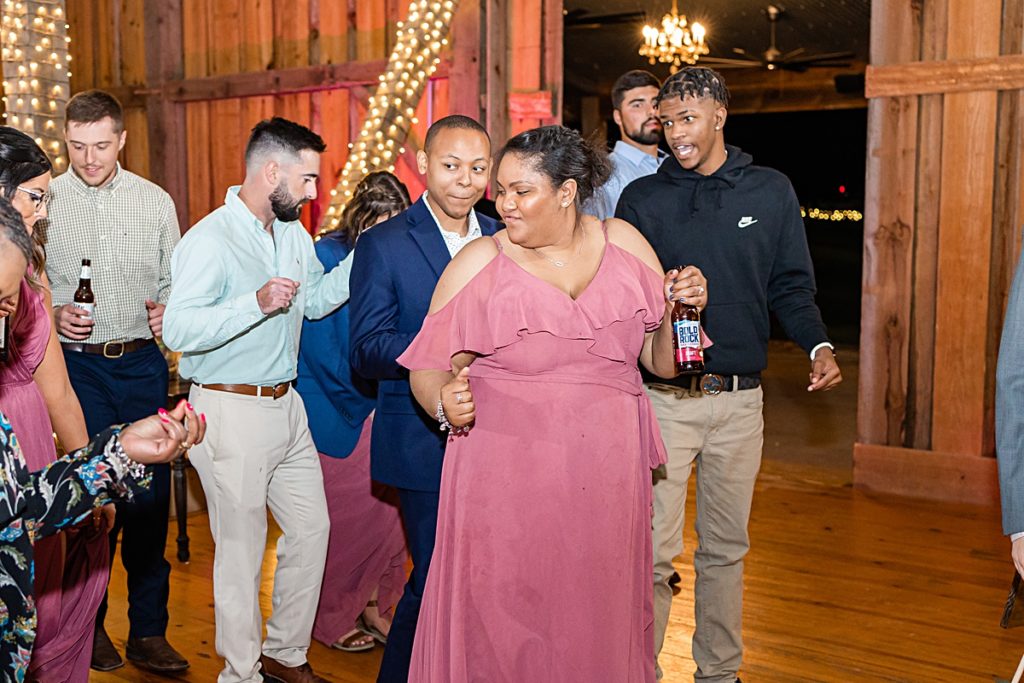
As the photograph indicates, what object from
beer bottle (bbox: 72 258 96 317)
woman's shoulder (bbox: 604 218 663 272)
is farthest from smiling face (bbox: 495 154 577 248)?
beer bottle (bbox: 72 258 96 317)

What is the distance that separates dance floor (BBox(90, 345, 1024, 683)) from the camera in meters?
3.95

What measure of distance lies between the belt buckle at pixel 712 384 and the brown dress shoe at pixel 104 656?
2.29 m

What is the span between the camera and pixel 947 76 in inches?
246

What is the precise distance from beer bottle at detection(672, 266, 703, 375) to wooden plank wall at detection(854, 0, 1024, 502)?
400cm

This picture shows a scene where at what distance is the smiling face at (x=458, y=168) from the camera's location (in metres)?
3.18

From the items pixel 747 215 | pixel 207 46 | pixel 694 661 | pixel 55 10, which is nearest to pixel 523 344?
pixel 747 215

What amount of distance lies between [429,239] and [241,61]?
709 cm

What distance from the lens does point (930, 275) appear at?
642cm

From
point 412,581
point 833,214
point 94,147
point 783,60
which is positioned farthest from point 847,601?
point 833,214

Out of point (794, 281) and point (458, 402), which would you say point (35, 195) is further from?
point (794, 281)

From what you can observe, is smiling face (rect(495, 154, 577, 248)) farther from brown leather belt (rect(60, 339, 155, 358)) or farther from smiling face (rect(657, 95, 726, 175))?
brown leather belt (rect(60, 339, 155, 358))

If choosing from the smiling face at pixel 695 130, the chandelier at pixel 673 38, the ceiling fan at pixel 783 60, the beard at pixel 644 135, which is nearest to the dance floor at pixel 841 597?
the smiling face at pixel 695 130

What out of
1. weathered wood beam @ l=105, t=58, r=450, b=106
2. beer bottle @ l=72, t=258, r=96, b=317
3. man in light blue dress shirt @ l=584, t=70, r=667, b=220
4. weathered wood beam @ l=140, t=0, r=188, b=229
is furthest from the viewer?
weathered wood beam @ l=140, t=0, r=188, b=229

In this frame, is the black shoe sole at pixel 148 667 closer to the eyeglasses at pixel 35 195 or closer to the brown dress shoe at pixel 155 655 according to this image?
the brown dress shoe at pixel 155 655
